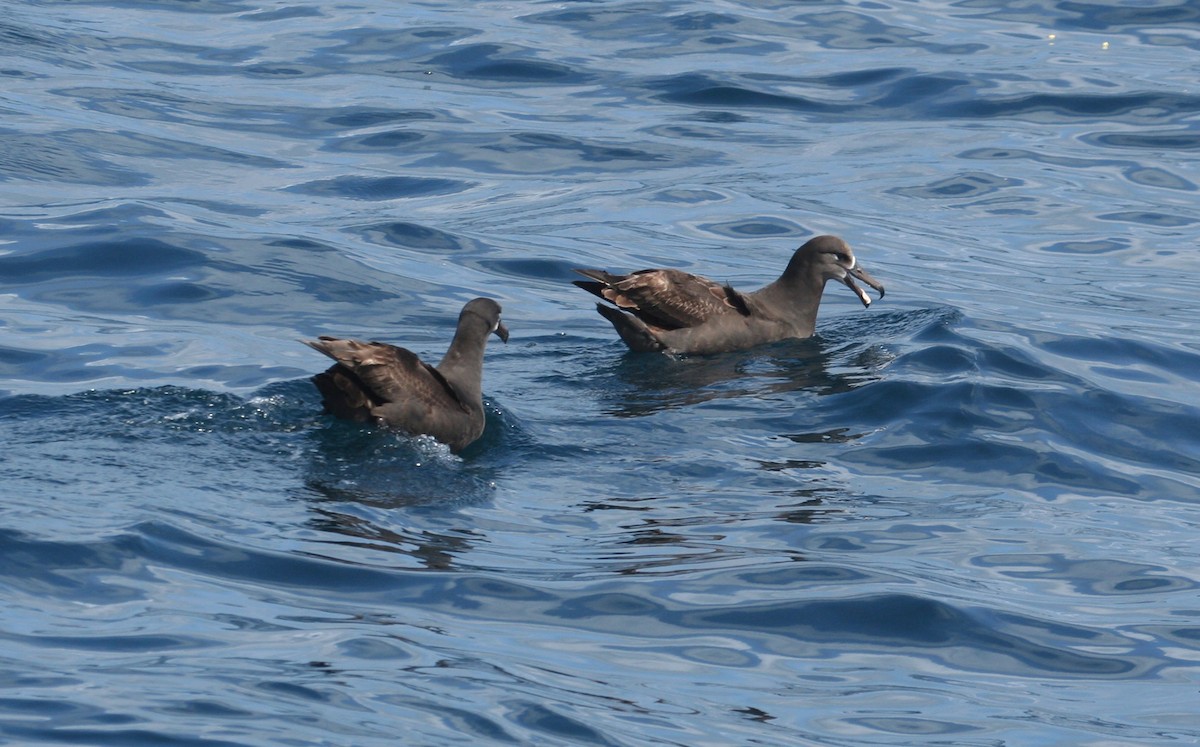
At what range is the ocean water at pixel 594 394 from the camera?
7.94 metres

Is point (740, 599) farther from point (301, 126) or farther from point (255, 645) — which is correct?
point (301, 126)

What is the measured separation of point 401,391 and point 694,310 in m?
3.45

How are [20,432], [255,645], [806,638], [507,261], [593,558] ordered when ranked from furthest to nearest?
[507,261] < [20,432] < [593,558] < [806,638] < [255,645]

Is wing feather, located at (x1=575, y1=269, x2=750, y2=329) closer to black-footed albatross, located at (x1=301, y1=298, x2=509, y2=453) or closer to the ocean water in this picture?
the ocean water

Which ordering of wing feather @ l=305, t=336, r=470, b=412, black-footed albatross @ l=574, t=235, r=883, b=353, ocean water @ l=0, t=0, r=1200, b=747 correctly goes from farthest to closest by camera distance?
black-footed albatross @ l=574, t=235, r=883, b=353 < wing feather @ l=305, t=336, r=470, b=412 < ocean water @ l=0, t=0, r=1200, b=747

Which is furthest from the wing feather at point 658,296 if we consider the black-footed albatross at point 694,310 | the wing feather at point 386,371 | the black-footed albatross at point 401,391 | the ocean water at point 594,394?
the wing feather at point 386,371

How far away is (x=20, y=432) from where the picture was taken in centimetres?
1084

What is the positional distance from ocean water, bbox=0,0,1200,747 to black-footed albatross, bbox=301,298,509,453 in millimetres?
170

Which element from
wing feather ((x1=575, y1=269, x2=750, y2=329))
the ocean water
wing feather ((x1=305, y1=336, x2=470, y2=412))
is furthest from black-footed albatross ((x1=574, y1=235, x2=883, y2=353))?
wing feather ((x1=305, y1=336, x2=470, y2=412))

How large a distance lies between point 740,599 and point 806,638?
45cm

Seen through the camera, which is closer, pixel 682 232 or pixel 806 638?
pixel 806 638

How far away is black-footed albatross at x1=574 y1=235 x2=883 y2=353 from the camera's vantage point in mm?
13523

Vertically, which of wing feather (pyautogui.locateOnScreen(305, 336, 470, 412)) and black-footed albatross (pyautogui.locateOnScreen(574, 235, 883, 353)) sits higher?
wing feather (pyautogui.locateOnScreen(305, 336, 470, 412))

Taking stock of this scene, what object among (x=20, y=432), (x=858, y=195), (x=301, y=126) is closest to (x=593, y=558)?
(x=20, y=432)
